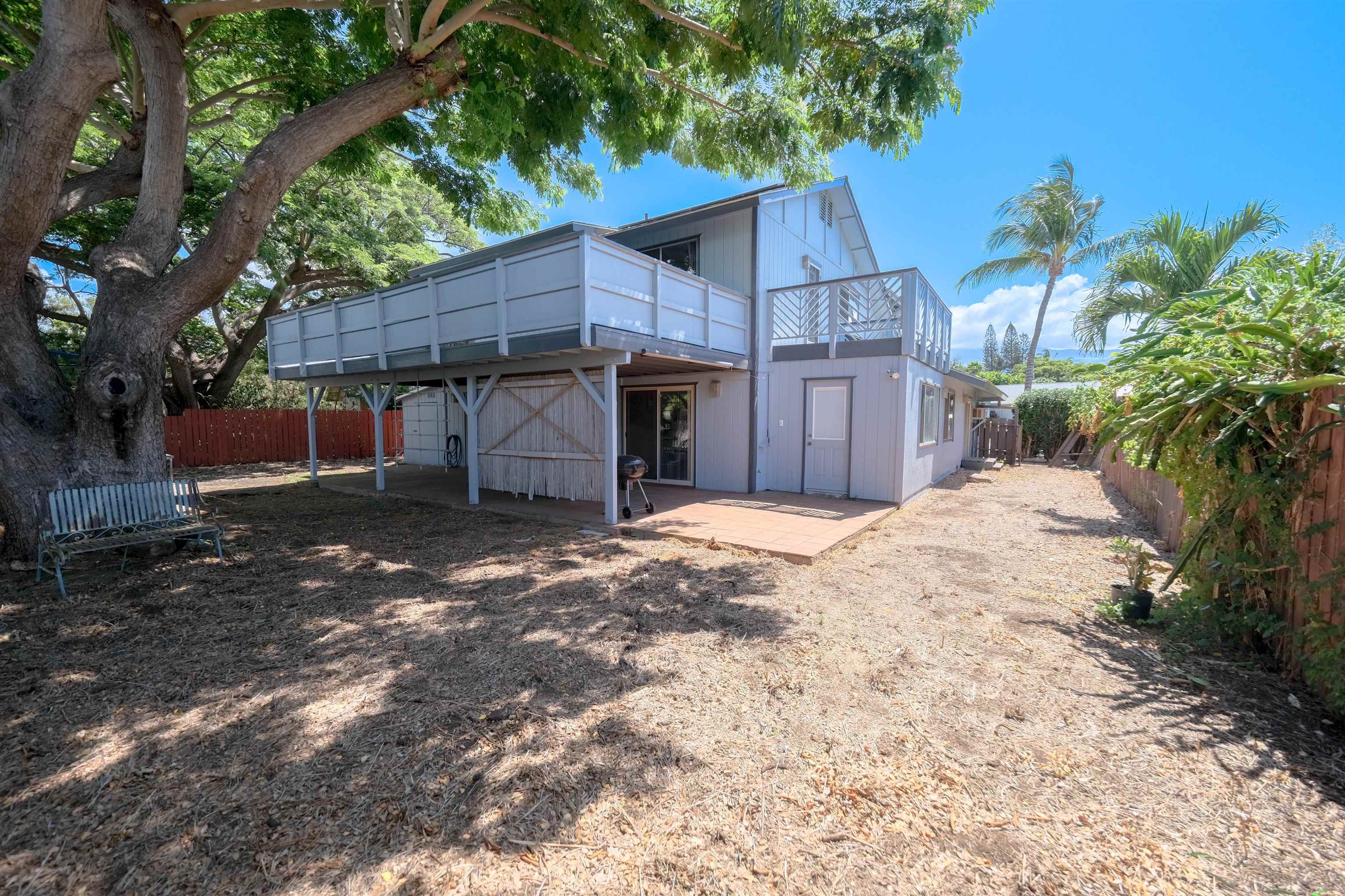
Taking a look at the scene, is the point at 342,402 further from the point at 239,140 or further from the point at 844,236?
the point at 844,236

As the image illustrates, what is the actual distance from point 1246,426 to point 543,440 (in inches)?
330

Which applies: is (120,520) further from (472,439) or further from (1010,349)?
(1010,349)

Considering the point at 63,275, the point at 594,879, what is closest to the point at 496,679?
the point at 594,879

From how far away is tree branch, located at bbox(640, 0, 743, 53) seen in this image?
556 centimetres

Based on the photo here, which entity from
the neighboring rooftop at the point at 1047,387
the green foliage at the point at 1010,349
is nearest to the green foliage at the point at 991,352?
the green foliage at the point at 1010,349

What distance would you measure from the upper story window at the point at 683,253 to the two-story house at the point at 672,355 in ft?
0.14

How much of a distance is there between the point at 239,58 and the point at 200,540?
8.53 m

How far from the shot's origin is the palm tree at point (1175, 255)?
682 cm

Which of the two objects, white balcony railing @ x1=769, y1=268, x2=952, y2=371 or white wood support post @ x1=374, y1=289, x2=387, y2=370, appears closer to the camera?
white wood support post @ x1=374, y1=289, x2=387, y2=370

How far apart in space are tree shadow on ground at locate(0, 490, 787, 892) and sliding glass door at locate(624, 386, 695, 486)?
5457 mm

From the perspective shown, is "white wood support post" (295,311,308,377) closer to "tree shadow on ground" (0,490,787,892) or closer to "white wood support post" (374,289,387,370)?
"white wood support post" (374,289,387,370)

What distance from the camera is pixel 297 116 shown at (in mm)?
6527

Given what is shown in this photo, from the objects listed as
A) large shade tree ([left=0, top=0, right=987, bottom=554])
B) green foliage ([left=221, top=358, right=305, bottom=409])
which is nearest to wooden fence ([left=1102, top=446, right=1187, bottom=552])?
large shade tree ([left=0, top=0, right=987, bottom=554])

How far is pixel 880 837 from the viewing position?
2.08 meters
